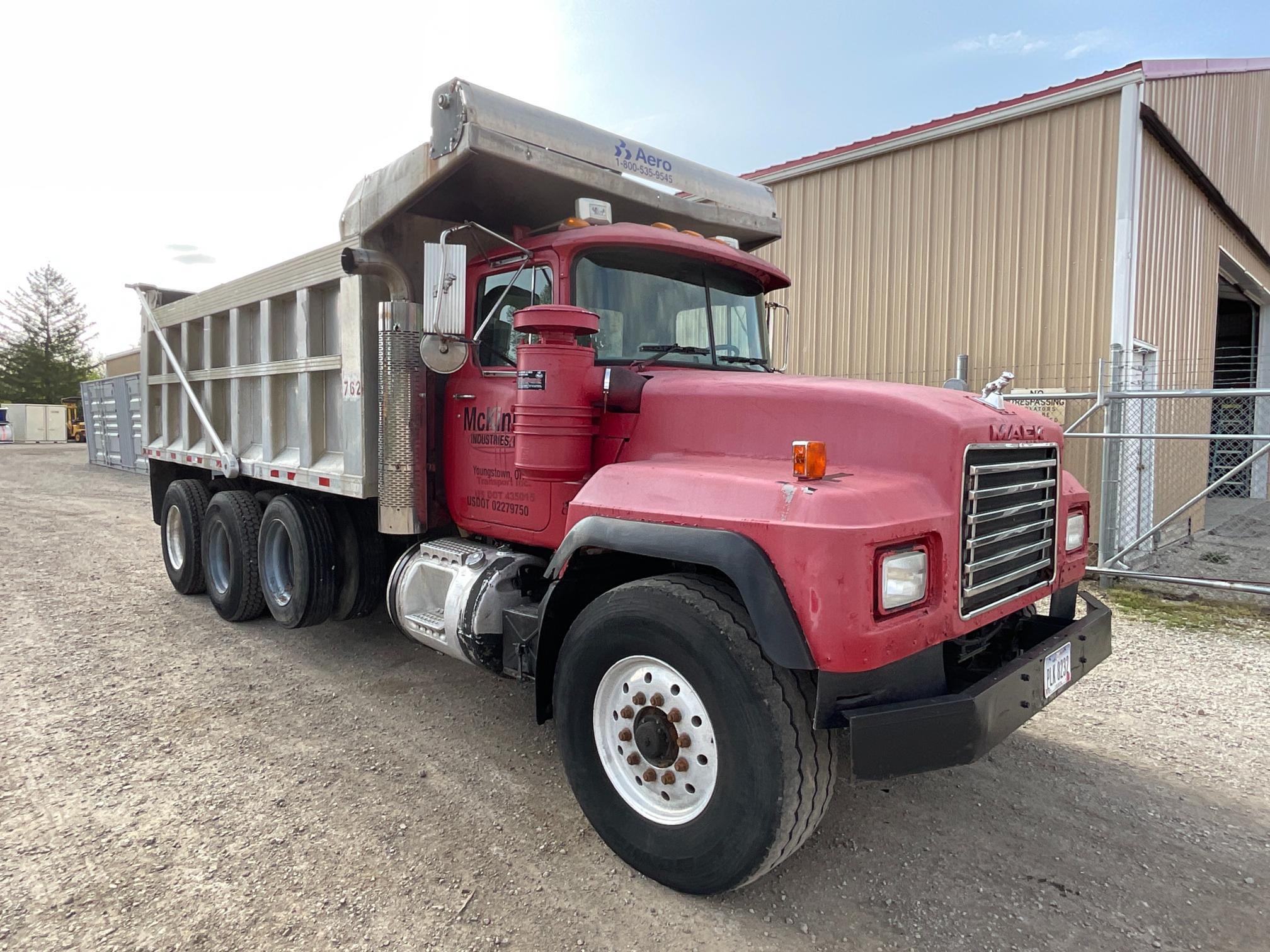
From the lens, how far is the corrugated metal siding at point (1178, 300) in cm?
883

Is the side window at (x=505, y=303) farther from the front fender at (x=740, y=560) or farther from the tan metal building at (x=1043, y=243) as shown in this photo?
the tan metal building at (x=1043, y=243)

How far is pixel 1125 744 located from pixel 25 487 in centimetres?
2063

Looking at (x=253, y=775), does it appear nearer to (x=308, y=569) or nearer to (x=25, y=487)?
(x=308, y=569)

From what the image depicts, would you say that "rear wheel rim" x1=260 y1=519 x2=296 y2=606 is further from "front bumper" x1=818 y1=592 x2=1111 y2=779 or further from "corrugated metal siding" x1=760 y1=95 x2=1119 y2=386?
"corrugated metal siding" x1=760 y1=95 x2=1119 y2=386

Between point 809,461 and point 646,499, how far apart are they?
25.9 inches

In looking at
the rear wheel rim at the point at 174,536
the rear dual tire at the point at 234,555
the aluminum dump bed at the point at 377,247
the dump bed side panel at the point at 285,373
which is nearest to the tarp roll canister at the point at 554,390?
the aluminum dump bed at the point at 377,247

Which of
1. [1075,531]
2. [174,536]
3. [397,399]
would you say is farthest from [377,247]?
[174,536]

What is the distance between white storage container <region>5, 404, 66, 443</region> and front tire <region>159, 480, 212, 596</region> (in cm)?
4150

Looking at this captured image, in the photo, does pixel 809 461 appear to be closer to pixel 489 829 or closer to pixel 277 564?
pixel 489 829

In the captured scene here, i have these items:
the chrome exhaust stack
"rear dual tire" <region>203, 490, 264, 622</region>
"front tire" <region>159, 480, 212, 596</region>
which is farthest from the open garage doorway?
"front tire" <region>159, 480, 212, 596</region>

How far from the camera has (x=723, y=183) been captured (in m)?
5.32

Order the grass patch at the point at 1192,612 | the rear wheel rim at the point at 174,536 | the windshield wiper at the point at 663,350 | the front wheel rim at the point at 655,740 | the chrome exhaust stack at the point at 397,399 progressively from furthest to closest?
the rear wheel rim at the point at 174,536 < the grass patch at the point at 1192,612 < the chrome exhaust stack at the point at 397,399 < the windshield wiper at the point at 663,350 < the front wheel rim at the point at 655,740

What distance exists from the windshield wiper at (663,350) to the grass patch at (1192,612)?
16.2 ft

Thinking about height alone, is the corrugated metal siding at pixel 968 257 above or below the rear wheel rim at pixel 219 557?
above
